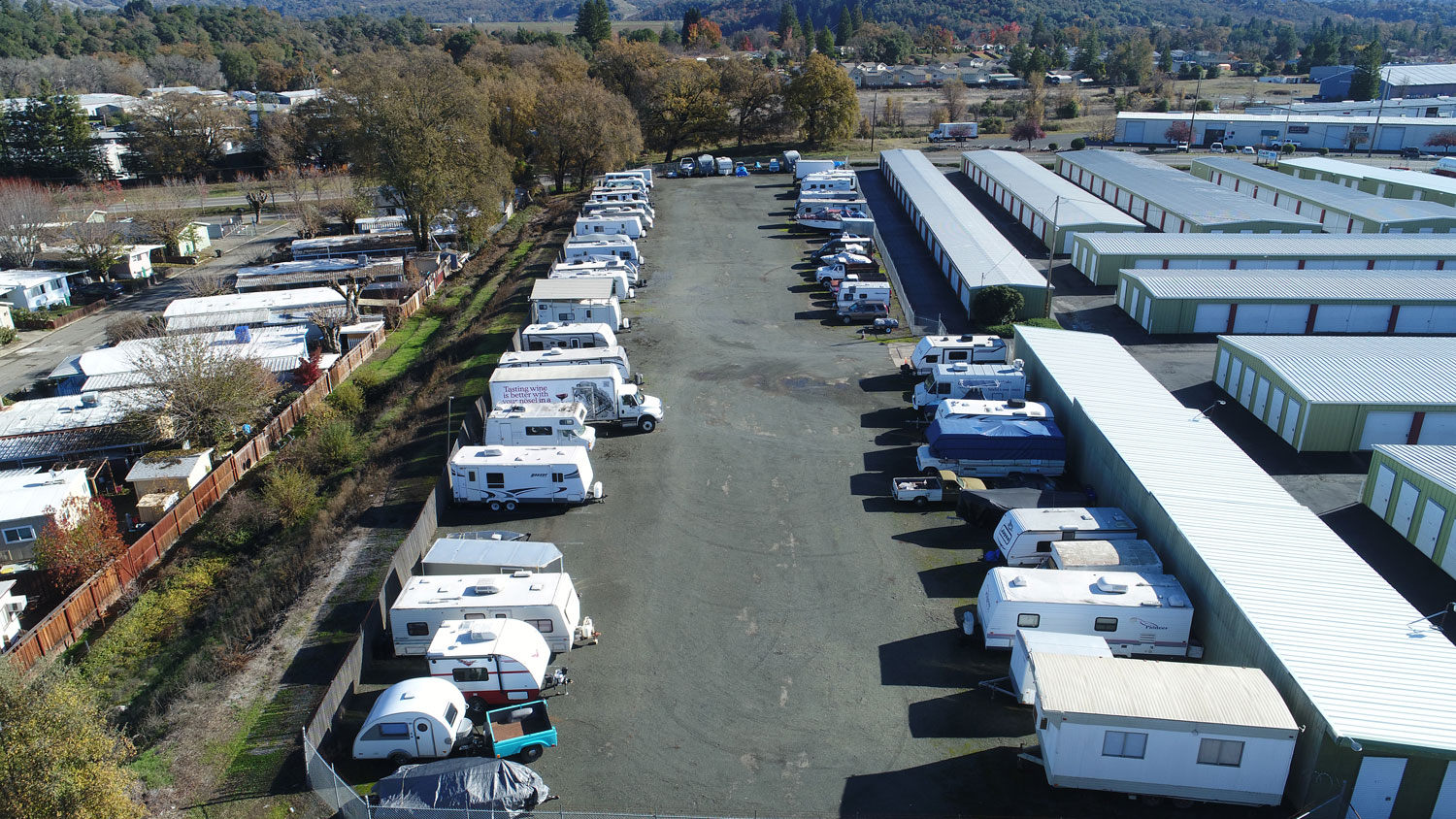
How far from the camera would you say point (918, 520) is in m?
26.3

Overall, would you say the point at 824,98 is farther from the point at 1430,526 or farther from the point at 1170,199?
the point at 1430,526

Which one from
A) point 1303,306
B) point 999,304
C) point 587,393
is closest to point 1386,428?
point 1303,306

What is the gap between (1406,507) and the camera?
2444 centimetres

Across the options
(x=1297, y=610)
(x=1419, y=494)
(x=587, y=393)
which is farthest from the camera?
(x=587, y=393)

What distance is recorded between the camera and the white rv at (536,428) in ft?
98.1

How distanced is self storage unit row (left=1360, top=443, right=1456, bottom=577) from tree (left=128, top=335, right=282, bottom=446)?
38.9 m

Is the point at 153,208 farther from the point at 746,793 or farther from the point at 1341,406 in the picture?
the point at 1341,406

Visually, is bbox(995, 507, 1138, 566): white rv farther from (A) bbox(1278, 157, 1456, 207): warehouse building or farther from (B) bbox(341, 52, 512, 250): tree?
(A) bbox(1278, 157, 1456, 207): warehouse building

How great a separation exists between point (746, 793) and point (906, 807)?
9.75 feet

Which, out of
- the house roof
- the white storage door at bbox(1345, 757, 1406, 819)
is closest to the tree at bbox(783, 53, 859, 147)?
the house roof

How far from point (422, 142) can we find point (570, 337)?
2739cm

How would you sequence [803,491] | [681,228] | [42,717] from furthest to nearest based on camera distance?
[681,228] < [803,491] < [42,717]

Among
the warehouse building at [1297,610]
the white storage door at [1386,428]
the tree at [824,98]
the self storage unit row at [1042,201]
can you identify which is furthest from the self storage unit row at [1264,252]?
the tree at [824,98]

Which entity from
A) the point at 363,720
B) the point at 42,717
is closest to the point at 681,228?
the point at 363,720
